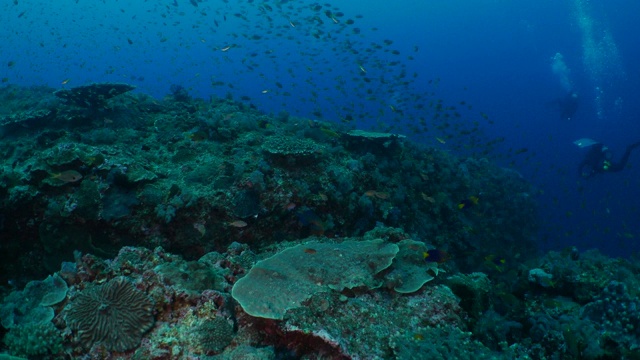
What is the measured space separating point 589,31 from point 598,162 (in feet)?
201

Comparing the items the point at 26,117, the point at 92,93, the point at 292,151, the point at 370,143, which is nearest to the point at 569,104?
the point at 370,143

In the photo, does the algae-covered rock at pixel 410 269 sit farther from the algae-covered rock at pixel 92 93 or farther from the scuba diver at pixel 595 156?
the scuba diver at pixel 595 156

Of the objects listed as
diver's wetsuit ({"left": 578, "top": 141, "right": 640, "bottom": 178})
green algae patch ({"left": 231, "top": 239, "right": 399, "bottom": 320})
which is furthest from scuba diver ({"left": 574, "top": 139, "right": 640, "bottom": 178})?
green algae patch ({"left": 231, "top": 239, "right": 399, "bottom": 320})

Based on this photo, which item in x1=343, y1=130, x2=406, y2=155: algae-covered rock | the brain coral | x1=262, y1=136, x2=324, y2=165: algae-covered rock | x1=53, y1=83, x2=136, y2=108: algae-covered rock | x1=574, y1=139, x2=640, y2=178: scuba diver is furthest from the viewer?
x1=574, y1=139, x2=640, y2=178: scuba diver

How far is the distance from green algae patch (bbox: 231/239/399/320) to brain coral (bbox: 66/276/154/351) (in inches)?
43.5

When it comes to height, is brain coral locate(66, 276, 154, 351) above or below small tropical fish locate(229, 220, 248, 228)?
above

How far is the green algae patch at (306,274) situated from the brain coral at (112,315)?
3.62 ft

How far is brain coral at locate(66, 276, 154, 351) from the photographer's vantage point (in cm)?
365

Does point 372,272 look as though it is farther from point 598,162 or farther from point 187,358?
point 598,162

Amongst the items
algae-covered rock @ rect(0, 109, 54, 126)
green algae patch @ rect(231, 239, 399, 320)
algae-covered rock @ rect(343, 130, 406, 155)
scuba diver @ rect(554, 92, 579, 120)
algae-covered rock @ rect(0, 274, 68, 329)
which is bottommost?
scuba diver @ rect(554, 92, 579, 120)

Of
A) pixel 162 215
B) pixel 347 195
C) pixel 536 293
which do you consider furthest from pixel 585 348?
pixel 162 215

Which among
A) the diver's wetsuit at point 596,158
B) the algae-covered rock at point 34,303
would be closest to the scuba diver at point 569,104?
the diver's wetsuit at point 596,158

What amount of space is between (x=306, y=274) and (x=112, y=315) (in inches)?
91.7

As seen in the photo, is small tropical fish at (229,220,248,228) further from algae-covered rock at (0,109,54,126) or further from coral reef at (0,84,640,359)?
algae-covered rock at (0,109,54,126)
